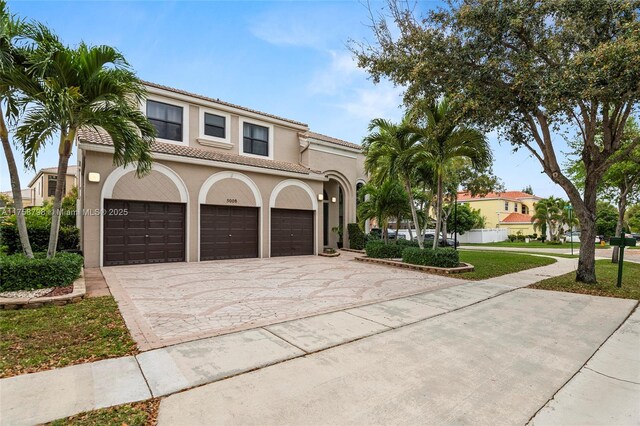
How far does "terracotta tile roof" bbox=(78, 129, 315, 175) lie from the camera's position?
11789 mm

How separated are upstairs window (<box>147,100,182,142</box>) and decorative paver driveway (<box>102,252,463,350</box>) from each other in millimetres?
6317

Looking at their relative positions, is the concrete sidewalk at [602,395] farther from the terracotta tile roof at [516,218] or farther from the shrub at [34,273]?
the terracotta tile roof at [516,218]

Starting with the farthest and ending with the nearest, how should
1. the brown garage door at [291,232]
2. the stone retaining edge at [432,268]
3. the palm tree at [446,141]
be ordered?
the brown garage door at [291,232]
the stone retaining edge at [432,268]
the palm tree at [446,141]

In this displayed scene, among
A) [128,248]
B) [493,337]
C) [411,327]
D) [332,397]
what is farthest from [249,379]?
[128,248]

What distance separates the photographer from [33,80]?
710 centimetres

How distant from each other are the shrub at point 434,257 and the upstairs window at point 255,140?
9659 millimetres

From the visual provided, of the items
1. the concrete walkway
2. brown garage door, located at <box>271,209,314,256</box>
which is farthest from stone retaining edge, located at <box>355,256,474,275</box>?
the concrete walkway

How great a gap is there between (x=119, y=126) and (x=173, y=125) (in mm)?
7636

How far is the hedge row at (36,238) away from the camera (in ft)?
35.1

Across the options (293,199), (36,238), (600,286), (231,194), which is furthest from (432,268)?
(36,238)

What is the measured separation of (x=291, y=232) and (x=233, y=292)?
9.23m

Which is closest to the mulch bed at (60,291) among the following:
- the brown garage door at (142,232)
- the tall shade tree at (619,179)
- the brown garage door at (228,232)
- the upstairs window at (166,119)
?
the brown garage door at (142,232)

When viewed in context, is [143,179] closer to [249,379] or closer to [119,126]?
[119,126]

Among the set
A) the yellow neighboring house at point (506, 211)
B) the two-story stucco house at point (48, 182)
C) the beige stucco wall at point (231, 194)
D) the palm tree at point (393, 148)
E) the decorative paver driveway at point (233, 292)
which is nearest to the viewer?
the decorative paver driveway at point (233, 292)
